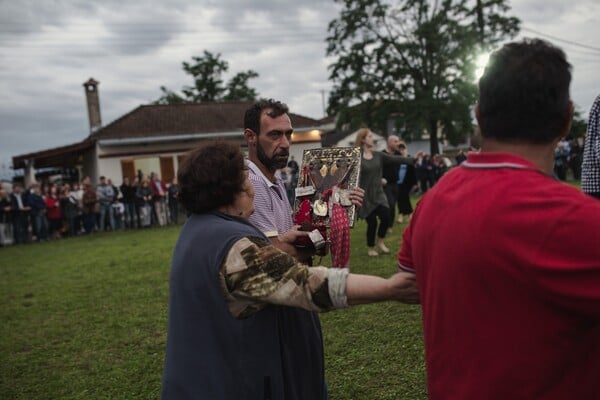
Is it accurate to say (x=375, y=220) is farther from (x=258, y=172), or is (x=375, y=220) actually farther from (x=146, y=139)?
(x=146, y=139)

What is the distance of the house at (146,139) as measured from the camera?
87.8 feet

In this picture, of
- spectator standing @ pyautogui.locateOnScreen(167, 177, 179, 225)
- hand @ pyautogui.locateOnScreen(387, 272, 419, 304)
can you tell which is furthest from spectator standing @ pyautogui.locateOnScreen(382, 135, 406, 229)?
spectator standing @ pyautogui.locateOnScreen(167, 177, 179, 225)

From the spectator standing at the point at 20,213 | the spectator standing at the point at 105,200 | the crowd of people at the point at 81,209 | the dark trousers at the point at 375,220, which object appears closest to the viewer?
the dark trousers at the point at 375,220

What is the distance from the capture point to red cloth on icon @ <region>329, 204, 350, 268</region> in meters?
2.85

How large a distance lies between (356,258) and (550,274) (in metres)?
7.61

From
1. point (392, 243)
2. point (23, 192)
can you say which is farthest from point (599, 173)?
point (23, 192)

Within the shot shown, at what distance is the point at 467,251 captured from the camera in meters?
1.33

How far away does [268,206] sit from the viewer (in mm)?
3027

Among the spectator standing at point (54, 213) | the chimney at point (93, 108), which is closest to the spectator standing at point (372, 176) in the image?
the spectator standing at point (54, 213)

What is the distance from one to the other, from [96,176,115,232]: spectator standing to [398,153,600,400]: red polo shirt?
18827 mm

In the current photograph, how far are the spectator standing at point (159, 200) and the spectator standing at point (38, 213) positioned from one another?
3.77 metres

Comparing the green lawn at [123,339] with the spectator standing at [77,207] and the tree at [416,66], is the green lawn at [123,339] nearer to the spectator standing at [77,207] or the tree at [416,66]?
the spectator standing at [77,207]

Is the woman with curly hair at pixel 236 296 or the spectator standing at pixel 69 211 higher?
the woman with curly hair at pixel 236 296

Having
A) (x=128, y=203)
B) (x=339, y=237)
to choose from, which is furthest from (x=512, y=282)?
(x=128, y=203)
